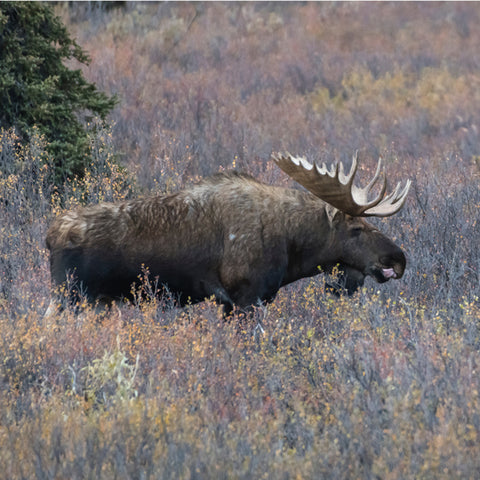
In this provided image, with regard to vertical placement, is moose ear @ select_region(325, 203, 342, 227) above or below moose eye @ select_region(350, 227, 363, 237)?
above

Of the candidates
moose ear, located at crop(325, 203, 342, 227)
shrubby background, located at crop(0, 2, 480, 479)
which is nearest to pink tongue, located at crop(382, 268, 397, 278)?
shrubby background, located at crop(0, 2, 480, 479)

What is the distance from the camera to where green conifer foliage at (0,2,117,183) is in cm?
859

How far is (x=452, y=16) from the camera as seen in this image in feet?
68.8

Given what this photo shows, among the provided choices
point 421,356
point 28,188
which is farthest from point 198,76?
point 421,356

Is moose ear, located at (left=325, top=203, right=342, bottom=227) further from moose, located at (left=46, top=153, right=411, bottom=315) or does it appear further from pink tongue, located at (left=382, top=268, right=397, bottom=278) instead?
pink tongue, located at (left=382, top=268, right=397, bottom=278)

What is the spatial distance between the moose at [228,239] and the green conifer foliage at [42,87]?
327 cm

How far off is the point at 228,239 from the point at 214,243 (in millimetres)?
99

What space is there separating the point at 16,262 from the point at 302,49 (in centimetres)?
1242

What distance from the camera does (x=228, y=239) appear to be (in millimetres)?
5590

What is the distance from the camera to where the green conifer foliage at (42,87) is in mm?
8586

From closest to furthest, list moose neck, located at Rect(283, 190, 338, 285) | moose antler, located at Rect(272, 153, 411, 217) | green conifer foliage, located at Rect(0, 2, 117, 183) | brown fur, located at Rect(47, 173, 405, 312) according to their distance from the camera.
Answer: brown fur, located at Rect(47, 173, 405, 312), moose antler, located at Rect(272, 153, 411, 217), moose neck, located at Rect(283, 190, 338, 285), green conifer foliage, located at Rect(0, 2, 117, 183)

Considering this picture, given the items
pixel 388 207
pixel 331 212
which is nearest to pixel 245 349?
pixel 331 212

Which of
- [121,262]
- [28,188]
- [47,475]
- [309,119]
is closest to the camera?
[47,475]

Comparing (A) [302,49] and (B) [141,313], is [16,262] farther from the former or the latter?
(A) [302,49]
